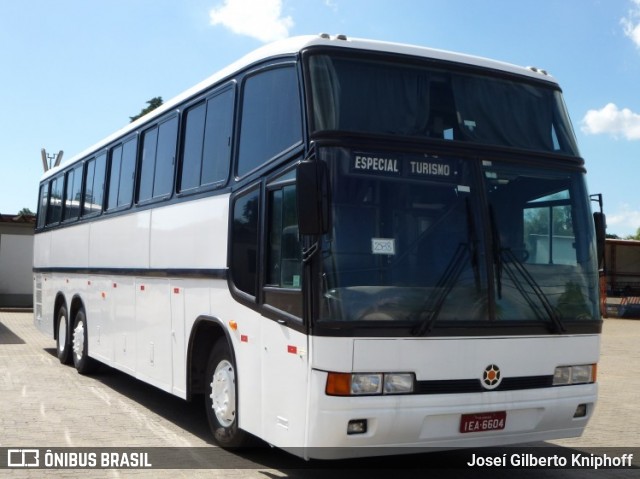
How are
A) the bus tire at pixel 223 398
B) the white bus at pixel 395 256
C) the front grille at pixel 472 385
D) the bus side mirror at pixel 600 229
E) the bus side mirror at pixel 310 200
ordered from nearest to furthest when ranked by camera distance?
the bus side mirror at pixel 310 200 < the white bus at pixel 395 256 < the front grille at pixel 472 385 < the bus side mirror at pixel 600 229 < the bus tire at pixel 223 398

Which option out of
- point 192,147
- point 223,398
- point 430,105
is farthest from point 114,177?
point 430,105

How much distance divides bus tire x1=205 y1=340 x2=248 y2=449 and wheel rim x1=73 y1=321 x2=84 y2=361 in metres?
5.74

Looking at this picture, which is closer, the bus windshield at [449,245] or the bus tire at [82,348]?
the bus windshield at [449,245]

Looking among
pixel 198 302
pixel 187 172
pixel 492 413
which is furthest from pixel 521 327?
pixel 187 172

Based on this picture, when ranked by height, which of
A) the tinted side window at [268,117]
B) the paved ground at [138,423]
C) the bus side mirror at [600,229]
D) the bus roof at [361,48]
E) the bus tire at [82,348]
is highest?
the bus roof at [361,48]

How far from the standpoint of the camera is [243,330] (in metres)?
7.12

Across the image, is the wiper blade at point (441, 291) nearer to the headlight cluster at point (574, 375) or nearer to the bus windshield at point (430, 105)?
the bus windshield at point (430, 105)

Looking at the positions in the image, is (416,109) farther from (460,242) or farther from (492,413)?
(492,413)

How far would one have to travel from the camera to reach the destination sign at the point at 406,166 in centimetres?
609

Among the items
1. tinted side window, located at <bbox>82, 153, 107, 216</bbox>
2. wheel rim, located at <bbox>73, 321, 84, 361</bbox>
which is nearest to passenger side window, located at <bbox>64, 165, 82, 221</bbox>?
tinted side window, located at <bbox>82, 153, 107, 216</bbox>

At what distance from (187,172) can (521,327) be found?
13.7 ft

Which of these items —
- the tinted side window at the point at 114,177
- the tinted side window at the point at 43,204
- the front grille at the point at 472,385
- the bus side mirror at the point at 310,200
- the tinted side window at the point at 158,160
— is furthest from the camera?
the tinted side window at the point at 43,204

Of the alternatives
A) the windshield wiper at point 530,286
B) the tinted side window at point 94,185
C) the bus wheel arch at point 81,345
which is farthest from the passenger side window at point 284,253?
the bus wheel arch at point 81,345

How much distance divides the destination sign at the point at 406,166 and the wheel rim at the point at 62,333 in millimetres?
9666
